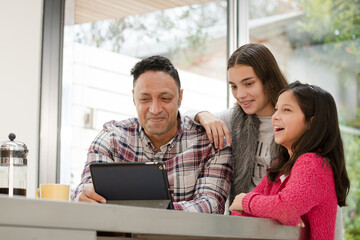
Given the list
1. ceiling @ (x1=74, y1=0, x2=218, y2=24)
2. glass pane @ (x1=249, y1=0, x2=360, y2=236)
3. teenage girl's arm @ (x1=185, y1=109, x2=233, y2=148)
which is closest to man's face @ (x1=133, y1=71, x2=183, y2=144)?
teenage girl's arm @ (x1=185, y1=109, x2=233, y2=148)

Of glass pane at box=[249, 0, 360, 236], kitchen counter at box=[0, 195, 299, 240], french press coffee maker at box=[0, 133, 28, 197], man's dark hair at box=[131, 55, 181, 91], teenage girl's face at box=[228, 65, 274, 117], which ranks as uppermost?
glass pane at box=[249, 0, 360, 236]

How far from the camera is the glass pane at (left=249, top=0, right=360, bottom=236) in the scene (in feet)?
13.8

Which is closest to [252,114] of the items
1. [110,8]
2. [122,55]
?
[122,55]

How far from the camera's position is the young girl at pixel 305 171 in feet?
4.53

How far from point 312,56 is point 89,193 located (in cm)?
326

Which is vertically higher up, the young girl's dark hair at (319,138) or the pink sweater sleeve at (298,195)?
the young girl's dark hair at (319,138)

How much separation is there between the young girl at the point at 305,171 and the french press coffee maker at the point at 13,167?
0.60m

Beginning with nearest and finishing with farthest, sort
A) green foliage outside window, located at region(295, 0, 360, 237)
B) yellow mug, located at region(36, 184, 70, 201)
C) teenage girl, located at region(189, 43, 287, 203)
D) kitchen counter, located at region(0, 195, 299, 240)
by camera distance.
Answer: kitchen counter, located at region(0, 195, 299, 240)
yellow mug, located at region(36, 184, 70, 201)
teenage girl, located at region(189, 43, 287, 203)
green foliage outside window, located at region(295, 0, 360, 237)

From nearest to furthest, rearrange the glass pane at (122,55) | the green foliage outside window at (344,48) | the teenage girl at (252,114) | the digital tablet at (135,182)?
the digital tablet at (135,182) → the teenage girl at (252,114) → the glass pane at (122,55) → the green foliage outside window at (344,48)

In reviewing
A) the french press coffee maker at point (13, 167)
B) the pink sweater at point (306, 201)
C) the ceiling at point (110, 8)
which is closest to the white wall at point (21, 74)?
the ceiling at point (110, 8)

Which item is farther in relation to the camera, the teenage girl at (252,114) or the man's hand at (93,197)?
the teenage girl at (252,114)

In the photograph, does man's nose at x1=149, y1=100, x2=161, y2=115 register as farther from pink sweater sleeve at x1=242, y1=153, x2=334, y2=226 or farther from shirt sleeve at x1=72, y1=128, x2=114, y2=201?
pink sweater sleeve at x1=242, y1=153, x2=334, y2=226

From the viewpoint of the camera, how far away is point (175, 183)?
79.4 inches

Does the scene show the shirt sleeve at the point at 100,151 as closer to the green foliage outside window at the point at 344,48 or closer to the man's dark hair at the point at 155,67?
the man's dark hair at the point at 155,67
